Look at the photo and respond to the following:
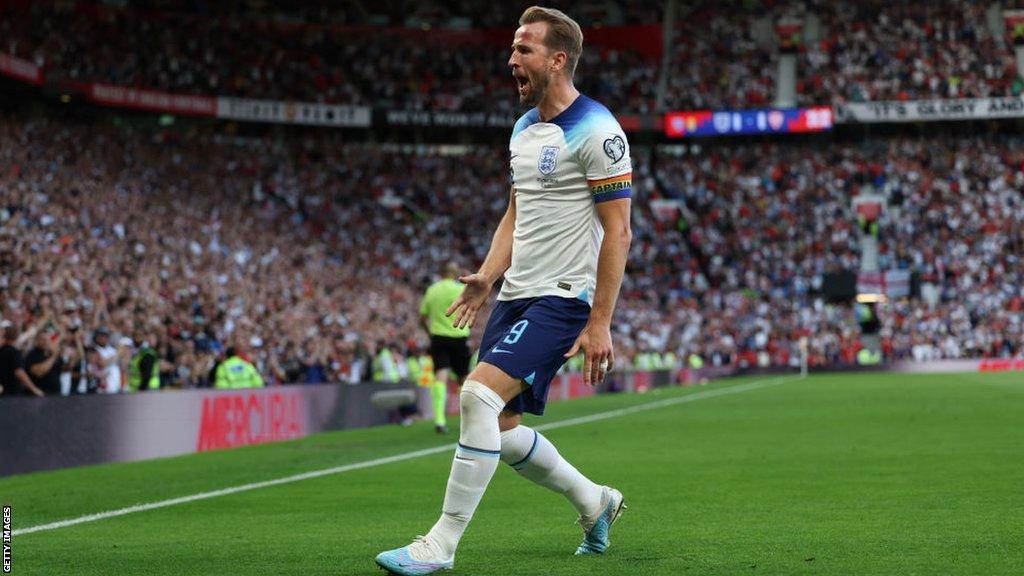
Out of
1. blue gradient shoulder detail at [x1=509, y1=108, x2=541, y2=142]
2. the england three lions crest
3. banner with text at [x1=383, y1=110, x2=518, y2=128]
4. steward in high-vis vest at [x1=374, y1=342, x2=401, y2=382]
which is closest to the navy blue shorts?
the england three lions crest

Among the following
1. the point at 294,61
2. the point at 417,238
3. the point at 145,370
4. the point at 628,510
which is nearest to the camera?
the point at 628,510

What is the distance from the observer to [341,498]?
33.6 feet

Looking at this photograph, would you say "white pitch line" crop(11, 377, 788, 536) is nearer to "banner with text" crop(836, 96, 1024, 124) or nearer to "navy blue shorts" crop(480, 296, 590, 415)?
"navy blue shorts" crop(480, 296, 590, 415)

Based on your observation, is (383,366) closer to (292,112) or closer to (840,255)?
(292,112)

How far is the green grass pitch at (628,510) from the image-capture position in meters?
6.40

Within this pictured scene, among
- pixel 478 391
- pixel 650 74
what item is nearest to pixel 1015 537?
pixel 478 391

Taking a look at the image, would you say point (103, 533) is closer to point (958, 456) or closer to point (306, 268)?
point (958, 456)

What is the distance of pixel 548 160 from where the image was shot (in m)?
6.12

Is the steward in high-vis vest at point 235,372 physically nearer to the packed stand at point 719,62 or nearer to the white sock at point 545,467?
the white sock at point 545,467

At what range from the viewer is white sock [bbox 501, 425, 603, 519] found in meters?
6.30

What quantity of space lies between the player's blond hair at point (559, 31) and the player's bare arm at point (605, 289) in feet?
2.16

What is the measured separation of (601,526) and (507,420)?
77cm

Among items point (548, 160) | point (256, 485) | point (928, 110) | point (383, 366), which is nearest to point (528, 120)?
point (548, 160)

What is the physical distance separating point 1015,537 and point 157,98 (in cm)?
4079
